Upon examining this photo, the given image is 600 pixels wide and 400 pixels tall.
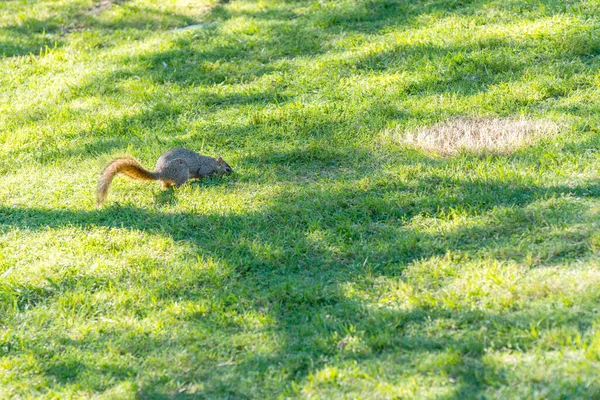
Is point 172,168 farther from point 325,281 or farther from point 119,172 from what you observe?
point 325,281

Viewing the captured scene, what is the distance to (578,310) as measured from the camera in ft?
14.9

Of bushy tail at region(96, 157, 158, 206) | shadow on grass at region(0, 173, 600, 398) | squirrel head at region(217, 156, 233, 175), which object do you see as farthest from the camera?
squirrel head at region(217, 156, 233, 175)

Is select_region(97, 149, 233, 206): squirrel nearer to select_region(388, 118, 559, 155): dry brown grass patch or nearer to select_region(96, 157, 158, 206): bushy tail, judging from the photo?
select_region(96, 157, 158, 206): bushy tail

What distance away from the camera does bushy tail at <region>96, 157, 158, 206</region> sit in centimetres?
662

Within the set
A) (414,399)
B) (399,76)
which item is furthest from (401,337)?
(399,76)

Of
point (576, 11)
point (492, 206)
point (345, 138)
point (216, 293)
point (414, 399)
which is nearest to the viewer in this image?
point (414, 399)

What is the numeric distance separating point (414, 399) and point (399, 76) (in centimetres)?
538

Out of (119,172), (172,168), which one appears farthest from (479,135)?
(119,172)

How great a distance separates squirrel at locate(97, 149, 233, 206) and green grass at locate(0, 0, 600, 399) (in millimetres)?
136

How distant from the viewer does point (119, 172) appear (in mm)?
6812

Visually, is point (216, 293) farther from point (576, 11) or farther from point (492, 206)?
Answer: point (576, 11)

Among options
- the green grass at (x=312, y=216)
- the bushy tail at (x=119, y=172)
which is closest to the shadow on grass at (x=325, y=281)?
the green grass at (x=312, y=216)

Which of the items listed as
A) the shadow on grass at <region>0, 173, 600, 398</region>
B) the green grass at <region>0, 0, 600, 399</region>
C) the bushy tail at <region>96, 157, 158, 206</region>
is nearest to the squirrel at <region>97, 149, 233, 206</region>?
the bushy tail at <region>96, 157, 158, 206</region>

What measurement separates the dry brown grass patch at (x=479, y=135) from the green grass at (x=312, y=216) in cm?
12
